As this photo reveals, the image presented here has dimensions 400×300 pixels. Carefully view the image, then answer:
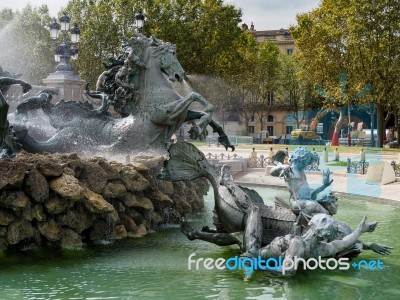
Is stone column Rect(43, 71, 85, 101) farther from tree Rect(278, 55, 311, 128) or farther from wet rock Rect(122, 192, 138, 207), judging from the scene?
tree Rect(278, 55, 311, 128)

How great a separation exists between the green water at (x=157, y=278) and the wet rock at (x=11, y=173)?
3.23 feet

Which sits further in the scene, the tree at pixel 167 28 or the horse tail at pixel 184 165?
the tree at pixel 167 28

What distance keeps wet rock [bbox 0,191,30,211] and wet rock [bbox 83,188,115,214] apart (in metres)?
0.84

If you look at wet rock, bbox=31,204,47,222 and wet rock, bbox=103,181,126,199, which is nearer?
wet rock, bbox=31,204,47,222

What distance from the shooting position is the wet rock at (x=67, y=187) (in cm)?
812

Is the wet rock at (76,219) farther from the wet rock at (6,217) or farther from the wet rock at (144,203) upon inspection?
the wet rock at (144,203)

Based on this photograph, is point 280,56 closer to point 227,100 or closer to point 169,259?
point 227,100

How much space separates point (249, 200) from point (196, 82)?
35.1 meters

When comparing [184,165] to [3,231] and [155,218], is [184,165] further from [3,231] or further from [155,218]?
[3,231]

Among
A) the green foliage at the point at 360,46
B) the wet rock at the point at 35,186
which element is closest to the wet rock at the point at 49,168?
the wet rock at the point at 35,186

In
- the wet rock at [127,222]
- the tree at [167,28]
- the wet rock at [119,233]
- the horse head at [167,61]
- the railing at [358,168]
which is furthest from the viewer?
the tree at [167,28]

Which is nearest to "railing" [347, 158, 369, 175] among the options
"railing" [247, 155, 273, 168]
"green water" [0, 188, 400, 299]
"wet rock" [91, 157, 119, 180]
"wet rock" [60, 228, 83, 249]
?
"railing" [247, 155, 273, 168]

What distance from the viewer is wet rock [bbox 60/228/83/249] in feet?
27.7

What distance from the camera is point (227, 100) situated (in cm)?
5606
